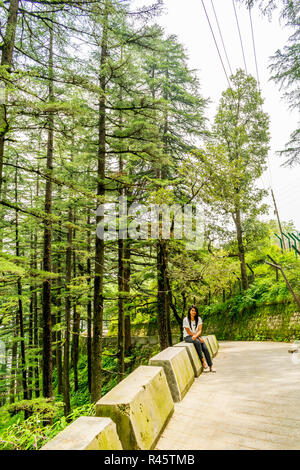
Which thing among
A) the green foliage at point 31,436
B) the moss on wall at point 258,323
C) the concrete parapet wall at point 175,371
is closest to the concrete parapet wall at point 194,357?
the concrete parapet wall at point 175,371

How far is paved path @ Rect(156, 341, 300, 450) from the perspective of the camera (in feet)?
9.55

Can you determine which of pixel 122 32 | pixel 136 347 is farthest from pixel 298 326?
pixel 122 32

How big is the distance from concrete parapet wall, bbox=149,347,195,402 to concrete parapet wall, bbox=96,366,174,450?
0.58 metres

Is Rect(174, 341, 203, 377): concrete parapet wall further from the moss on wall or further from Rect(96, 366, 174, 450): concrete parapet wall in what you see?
the moss on wall

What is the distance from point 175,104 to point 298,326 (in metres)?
13.0

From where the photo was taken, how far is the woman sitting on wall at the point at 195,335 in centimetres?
664

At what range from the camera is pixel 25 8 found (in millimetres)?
7266

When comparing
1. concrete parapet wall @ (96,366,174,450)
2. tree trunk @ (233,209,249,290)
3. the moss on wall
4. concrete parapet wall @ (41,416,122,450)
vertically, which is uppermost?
tree trunk @ (233,209,249,290)

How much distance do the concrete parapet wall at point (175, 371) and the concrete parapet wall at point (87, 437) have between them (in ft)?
7.24

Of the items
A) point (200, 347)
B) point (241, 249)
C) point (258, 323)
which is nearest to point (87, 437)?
point (200, 347)

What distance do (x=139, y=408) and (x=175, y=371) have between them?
193cm

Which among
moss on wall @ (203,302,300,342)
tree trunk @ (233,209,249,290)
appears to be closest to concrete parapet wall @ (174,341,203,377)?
moss on wall @ (203,302,300,342)

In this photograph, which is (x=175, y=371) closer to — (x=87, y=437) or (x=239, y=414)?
(x=239, y=414)
